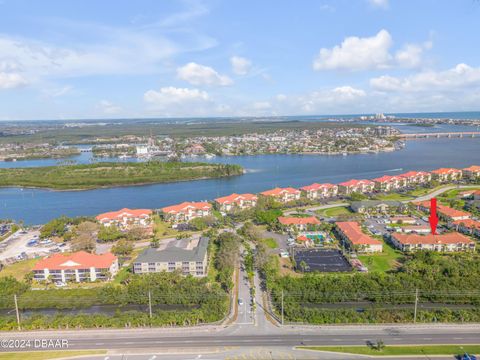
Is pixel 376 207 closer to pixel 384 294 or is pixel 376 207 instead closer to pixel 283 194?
pixel 283 194

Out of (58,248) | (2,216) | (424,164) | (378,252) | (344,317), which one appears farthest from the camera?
(424,164)

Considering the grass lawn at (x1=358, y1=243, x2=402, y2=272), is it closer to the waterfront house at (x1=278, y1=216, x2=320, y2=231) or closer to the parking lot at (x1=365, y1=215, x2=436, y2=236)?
the parking lot at (x1=365, y1=215, x2=436, y2=236)

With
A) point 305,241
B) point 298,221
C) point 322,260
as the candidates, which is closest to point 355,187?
point 298,221

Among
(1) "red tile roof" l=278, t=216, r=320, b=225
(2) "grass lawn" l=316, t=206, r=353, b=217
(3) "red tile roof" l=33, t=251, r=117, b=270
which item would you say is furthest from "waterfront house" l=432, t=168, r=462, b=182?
(3) "red tile roof" l=33, t=251, r=117, b=270

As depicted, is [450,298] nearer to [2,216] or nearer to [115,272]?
[115,272]

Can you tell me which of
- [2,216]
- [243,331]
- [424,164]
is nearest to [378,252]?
[243,331]

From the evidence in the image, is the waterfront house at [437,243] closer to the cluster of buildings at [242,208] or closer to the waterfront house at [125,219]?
the cluster of buildings at [242,208]

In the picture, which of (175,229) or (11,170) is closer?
(175,229)
